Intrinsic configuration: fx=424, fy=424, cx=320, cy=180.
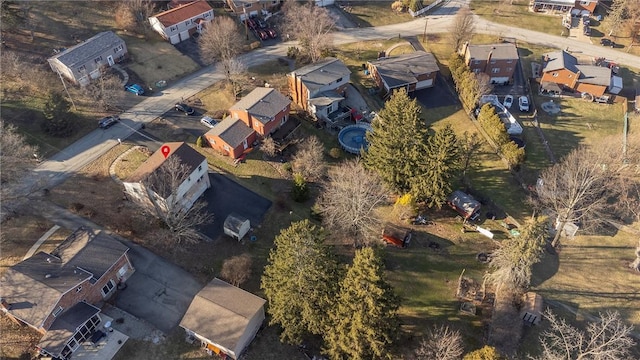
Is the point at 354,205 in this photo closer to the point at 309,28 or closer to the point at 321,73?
the point at 321,73

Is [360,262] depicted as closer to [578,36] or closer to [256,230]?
[256,230]

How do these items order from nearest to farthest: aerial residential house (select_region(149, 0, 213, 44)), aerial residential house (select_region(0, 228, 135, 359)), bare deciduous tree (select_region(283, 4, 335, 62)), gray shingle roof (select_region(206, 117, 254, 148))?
aerial residential house (select_region(0, 228, 135, 359))
gray shingle roof (select_region(206, 117, 254, 148))
bare deciduous tree (select_region(283, 4, 335, 62))
aerial residential house (select_region(149, 0, 213, 44))

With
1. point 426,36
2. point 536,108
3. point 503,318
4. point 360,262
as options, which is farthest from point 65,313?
point 426,36

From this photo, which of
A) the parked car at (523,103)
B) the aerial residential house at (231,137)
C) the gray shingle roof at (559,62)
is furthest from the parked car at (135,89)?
the gray shingle roof at (559,62)

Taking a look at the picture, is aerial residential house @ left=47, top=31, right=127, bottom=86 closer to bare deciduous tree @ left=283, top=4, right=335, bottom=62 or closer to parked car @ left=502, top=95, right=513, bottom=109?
bare deciduous tree @ left=283, top=4, right=335, bottom=62

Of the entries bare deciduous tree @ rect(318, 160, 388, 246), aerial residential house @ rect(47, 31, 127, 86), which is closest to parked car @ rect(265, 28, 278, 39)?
aerial residential house @ rect(47, 31, 127, 86)
